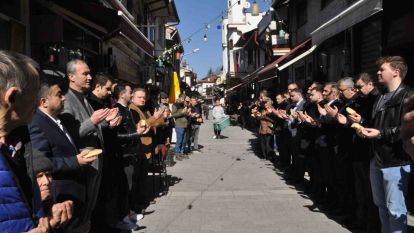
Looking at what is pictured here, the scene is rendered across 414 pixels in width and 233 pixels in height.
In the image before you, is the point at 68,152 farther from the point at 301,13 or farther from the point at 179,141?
the point at 301,13

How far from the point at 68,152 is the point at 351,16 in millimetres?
6894

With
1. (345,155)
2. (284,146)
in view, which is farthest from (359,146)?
(284,146)

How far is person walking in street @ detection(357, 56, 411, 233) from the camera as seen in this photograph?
4723 mm

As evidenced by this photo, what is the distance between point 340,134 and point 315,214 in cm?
141

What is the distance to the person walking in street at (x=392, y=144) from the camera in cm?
472

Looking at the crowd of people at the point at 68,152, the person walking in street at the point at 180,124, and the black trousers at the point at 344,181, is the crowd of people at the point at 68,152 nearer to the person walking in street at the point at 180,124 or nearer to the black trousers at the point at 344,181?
the black trousers at the point at 344,181

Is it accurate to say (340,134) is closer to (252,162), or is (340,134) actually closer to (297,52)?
(252,162)

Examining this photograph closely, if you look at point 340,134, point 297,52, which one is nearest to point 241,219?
point 340,134

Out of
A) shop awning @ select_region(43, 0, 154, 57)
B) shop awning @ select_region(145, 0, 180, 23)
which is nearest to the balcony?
shop awning @ select_region(145, 0, 180, 23)

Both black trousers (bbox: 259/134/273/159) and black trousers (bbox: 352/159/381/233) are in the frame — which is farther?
black trousers (bbox: 259/134/273/159)

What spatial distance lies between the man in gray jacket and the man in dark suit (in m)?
0.34

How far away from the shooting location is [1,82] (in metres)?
1.94

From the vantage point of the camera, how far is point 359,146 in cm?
588

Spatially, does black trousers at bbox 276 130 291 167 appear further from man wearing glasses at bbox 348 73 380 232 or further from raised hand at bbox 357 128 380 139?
raised hand at bbox 357 128 380 139
